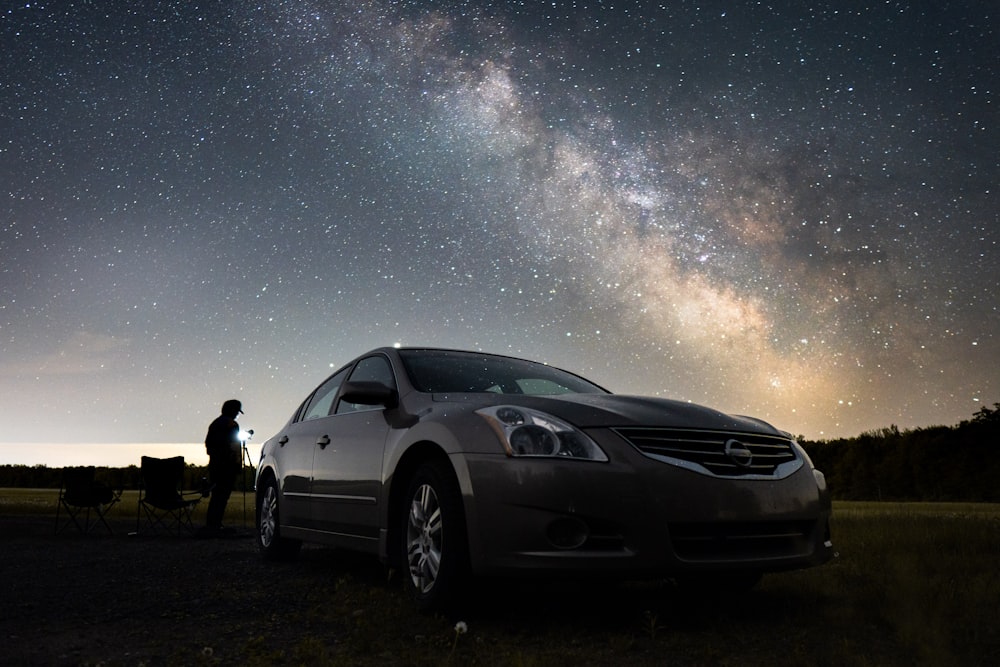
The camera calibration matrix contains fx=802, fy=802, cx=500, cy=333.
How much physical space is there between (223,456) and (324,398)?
18.4ft

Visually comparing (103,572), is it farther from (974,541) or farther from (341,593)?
(974,541)

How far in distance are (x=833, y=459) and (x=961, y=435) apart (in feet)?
18.9

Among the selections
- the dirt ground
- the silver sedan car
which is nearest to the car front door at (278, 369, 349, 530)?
the dirt ground

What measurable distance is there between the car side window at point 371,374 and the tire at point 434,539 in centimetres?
103

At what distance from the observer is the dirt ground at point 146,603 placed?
3.90 meters

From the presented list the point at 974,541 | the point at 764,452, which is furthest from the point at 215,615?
the point at 974,541

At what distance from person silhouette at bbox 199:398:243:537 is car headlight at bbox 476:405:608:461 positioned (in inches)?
336

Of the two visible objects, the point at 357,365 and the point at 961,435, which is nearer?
the point at 357,365

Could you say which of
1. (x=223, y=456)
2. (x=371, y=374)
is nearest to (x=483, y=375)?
(x=371, y=374)

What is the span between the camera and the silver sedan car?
12.8 feet

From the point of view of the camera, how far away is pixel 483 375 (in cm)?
587

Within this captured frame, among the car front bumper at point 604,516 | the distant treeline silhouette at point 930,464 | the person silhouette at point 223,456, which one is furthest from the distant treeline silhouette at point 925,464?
the car front bumper at point 604,516

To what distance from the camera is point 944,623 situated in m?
4.12

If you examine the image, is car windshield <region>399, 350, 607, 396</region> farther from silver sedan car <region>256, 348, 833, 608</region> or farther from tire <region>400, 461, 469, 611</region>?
tire <region>400, 461, 469, 611</region>
